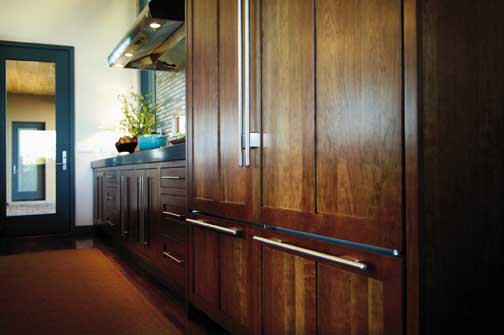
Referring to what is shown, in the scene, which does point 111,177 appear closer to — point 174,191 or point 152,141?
point 152,141

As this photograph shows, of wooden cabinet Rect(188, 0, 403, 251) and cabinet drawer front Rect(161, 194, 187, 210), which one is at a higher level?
wooden cabinet Rect(188, 0, 403, 251)

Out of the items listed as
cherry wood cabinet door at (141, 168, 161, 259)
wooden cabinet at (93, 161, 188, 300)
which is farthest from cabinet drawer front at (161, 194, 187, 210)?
cherry wood cabinet door at (141, 168, 161, 259)

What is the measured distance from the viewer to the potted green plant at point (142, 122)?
417 centimetres

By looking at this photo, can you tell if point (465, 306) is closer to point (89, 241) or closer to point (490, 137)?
point (490, 137)

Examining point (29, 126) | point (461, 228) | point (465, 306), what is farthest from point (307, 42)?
point (29, 126)

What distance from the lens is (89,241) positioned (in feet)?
16.5

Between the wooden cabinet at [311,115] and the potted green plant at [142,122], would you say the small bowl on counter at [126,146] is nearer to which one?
the potted green plant at [142,122]

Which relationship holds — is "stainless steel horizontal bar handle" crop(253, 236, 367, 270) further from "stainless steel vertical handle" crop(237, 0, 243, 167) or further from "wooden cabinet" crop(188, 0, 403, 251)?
"stainless steel vertical handle" crop(237, 0, 243, 167)

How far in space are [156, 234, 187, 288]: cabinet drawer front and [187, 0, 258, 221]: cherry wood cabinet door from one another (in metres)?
0.44

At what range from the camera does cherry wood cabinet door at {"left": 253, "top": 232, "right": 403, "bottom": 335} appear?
3.53 ft

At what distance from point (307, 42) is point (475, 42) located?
0.44 metres

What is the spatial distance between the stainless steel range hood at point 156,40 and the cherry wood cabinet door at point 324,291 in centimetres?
228

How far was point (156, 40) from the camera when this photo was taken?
12.5 feet

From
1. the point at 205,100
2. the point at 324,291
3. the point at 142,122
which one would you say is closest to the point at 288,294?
the point at 324,291
